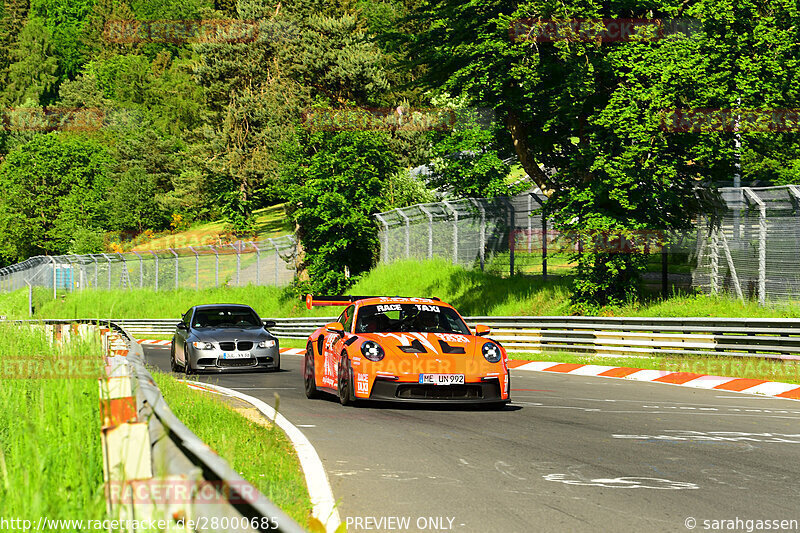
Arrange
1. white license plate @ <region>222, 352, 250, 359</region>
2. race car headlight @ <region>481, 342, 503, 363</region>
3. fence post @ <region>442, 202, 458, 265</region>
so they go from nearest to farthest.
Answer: race car headlight @ <region>481, 342, 503, 363</region> < white license plate @ <region>222, 352, 250, 359</region> < fence post @ <region>442, 202, 458, 265</region>

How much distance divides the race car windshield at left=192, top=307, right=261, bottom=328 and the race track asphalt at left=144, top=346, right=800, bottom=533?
6401 mm

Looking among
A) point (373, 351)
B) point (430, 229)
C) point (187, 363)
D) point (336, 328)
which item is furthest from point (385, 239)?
point (373, 351)

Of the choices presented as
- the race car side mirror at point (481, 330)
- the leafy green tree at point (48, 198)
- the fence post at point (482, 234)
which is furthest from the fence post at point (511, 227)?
the leafy green tree at point (48, 198)

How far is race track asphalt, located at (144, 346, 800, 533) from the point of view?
6.41m

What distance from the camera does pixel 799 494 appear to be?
23.1ft

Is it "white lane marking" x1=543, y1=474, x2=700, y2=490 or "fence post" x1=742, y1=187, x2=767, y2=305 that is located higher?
"fence post" x1=742, y1=187, x2=767, y2=305

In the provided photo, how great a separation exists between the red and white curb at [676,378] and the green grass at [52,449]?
Result: 1001 centimetres

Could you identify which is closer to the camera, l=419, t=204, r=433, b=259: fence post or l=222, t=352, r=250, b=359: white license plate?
l=222, t=352, r=250, b=359: white license plate

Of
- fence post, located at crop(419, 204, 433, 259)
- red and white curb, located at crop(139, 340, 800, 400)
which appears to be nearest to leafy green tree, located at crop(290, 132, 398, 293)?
fence post, located at crop(419, 204, 433, 259)

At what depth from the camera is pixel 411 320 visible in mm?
13750

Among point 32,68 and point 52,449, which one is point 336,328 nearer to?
point 52,449

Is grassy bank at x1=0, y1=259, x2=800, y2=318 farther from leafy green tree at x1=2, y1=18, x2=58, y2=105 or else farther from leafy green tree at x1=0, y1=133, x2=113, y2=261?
leafy green tree at x1=2, y1=18, x2=58, y2=105

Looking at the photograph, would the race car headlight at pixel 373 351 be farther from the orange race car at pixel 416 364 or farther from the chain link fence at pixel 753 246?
the chain link fence at pixel 753 246

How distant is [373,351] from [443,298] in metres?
21.1
